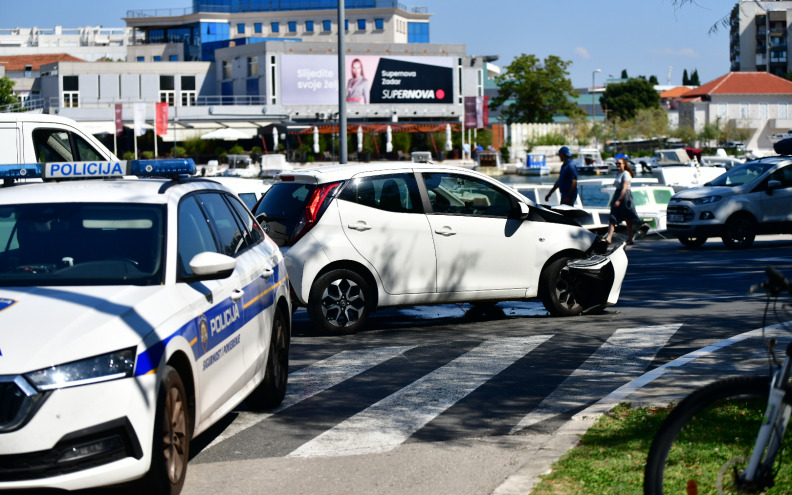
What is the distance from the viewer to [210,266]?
561 centimetres

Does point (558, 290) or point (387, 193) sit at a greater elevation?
point (387, 193)

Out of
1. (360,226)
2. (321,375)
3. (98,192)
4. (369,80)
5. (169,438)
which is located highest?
(369,80)

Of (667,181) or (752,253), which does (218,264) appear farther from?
(667,181)

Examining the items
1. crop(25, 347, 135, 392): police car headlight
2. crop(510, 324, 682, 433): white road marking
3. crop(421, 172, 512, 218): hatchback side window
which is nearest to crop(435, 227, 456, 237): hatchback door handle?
crop(421, 172, 512, 218): hatchback side window

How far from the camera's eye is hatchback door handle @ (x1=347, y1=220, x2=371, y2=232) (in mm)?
11047

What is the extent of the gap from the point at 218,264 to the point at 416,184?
6027 millimetres

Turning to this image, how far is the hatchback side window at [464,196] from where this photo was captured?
11602 mm

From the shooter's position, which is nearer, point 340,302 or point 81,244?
point 81,244

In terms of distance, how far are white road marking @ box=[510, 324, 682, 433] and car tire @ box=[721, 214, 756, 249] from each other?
1159cm

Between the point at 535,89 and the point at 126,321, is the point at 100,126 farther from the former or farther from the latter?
the point at 126,321

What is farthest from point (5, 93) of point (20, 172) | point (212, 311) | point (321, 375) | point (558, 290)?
point (212, 311)

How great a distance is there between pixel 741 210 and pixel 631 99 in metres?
131

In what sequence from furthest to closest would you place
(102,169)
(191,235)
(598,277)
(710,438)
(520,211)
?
1. (598,277)
2. (520,211)
3. (102,169)
4. (191,235)
5. (710,438)

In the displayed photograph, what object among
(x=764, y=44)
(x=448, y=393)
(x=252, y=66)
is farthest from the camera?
(x=764, y=44)
